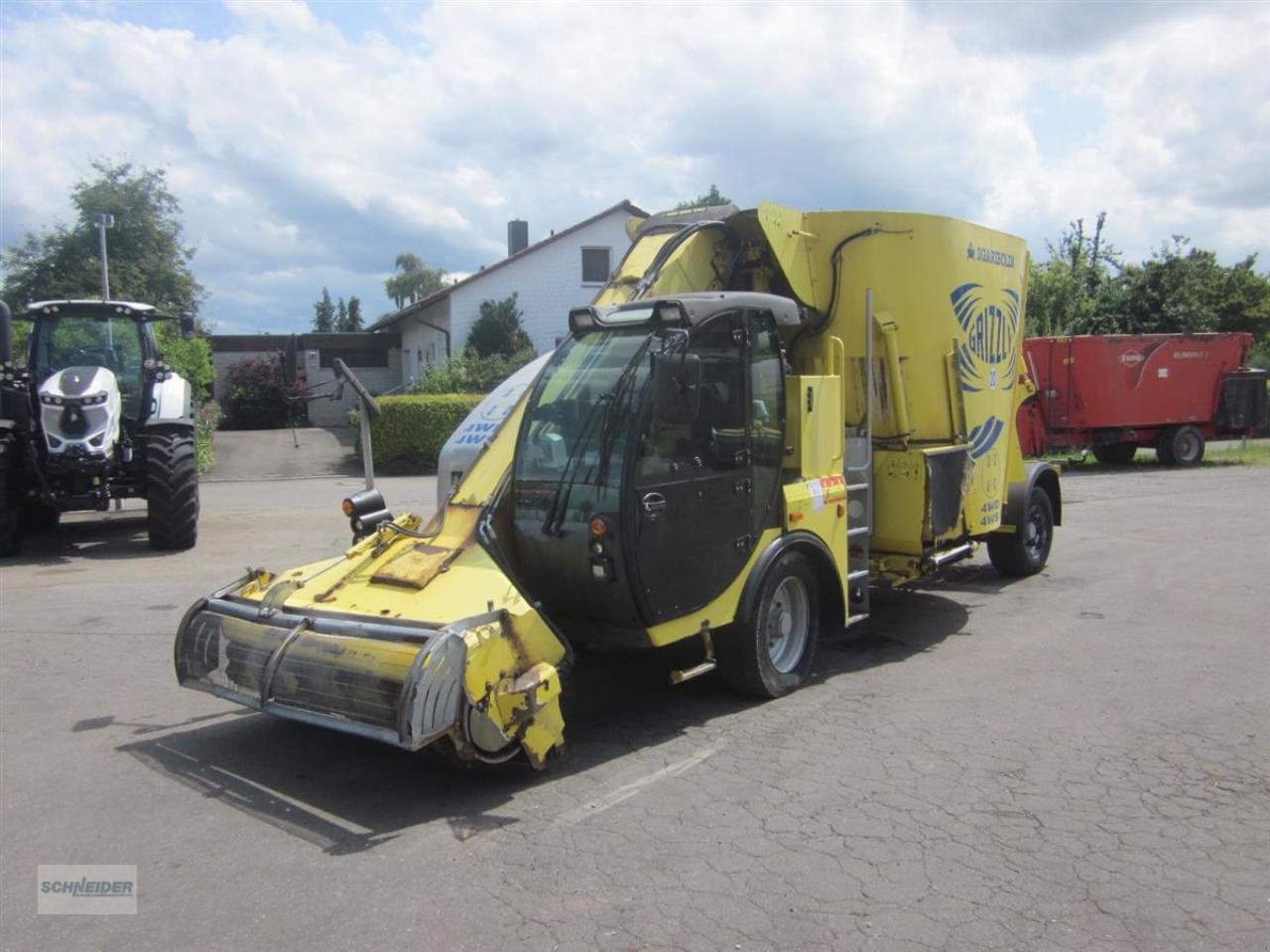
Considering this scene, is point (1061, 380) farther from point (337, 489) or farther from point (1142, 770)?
point (1142, 770)

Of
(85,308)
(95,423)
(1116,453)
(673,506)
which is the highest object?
(85,308)

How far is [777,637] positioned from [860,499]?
55.7 inches

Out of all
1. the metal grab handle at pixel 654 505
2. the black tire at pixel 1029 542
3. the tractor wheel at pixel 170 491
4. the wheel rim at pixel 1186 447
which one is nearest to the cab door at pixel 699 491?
the metal grab handle at pixel 654 505

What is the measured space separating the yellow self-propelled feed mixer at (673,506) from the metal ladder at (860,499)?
2 cm

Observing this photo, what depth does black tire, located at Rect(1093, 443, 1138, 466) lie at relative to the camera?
2406 centimetres

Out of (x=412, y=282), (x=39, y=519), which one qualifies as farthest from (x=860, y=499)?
(x=412, y=282)

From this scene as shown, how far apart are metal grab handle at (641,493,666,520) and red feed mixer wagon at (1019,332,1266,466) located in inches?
697

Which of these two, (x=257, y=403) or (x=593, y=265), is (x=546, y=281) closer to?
(x=593, y=265)

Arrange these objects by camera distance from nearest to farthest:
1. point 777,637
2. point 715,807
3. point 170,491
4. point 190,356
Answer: point 715,807
point 777,637
point 170,491
point 190,356

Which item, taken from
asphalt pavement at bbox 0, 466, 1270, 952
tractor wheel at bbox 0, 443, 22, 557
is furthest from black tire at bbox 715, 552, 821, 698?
tractor wheel at bbox 0, 443, 22, 557

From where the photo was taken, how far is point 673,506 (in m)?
5.69

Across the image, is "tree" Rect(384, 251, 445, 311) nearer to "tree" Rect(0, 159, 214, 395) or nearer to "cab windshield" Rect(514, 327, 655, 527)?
"tree" Rect(0, 159, 214, 395)

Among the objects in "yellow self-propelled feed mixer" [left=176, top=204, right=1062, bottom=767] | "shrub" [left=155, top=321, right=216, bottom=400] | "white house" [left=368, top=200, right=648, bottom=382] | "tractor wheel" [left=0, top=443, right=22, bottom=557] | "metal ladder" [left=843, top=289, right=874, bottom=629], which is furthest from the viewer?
"white house" [left=368, top=200, right=648, bottom=382]

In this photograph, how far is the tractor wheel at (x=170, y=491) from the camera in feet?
40.3
